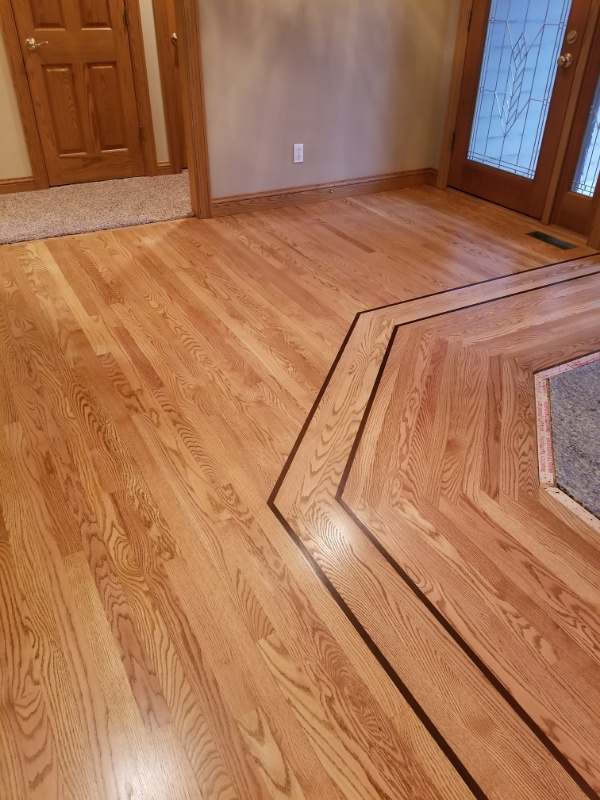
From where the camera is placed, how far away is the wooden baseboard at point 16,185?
13.7 feet

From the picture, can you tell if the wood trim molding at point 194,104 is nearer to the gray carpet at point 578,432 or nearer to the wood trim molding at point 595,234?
the wood trim molding at point 595,234

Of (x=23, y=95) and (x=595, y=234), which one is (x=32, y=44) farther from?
(x=595, y=234)

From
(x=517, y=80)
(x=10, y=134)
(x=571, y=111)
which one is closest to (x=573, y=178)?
(x=571, y=111)

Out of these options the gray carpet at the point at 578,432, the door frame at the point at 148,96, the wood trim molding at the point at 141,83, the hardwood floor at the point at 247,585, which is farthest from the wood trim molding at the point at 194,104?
the gray carpet at the point at 578,432

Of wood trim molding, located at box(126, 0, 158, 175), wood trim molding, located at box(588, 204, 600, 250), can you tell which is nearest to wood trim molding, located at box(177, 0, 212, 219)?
wood trim molding, located at box(126, 0, 158, 175)

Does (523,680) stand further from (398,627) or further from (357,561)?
(357,561)

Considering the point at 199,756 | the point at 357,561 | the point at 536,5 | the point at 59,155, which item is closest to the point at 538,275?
the point at 536,5

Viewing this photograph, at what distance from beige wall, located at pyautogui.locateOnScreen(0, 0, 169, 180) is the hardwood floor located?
1994 millimetres

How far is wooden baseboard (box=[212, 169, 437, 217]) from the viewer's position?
12.7ft

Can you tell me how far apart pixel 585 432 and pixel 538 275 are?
1380mm

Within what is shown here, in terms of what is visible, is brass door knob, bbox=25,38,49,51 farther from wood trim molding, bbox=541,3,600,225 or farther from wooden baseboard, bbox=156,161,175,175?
wood trim molding, bbox=541,3,600,225

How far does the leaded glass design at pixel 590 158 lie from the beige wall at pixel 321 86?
1.24m

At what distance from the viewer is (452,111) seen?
420 centimetres

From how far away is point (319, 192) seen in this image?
417 centimetres
